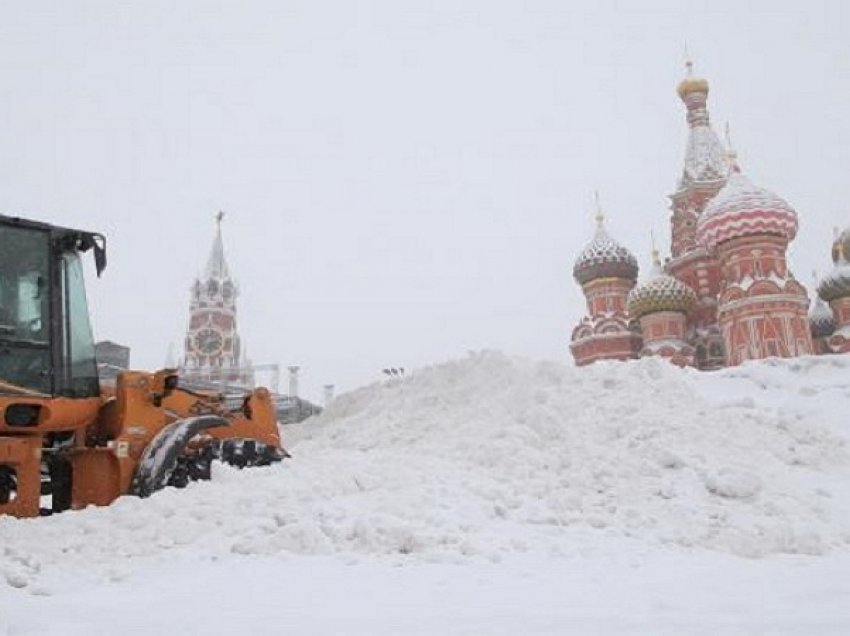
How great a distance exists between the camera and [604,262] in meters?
35.7

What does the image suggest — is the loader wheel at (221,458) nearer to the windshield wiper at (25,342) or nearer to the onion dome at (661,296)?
the windshield wiper at (25,342)

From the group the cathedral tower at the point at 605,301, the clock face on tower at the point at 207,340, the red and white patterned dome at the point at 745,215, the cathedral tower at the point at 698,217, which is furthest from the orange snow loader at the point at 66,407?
the clock face on tower at the point at 207,340

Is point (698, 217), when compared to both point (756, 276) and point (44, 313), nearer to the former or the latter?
point (756, 276)

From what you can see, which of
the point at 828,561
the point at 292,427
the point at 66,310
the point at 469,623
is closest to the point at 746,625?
the point at 469,623

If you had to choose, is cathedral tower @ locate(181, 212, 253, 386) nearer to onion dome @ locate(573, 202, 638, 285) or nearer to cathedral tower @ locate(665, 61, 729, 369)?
onion dome @ locate(573, 202, 638, 285)

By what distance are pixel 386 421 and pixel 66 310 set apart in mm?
5121

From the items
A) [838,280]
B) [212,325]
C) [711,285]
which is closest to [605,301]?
[711,285]

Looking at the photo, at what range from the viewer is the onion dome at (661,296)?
105ft

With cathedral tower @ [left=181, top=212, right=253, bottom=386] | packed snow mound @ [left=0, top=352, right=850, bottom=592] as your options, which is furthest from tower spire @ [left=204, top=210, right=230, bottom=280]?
packed snow mound @ [left=0, top=352, right=850, bottom=592]

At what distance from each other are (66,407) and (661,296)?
29039mm

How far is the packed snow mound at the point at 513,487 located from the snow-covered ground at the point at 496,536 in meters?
0.02

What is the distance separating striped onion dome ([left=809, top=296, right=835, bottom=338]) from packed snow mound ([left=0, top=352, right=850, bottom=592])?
2471cm

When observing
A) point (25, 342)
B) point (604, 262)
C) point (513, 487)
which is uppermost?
point (604, 262)

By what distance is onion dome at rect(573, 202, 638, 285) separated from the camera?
117ft
